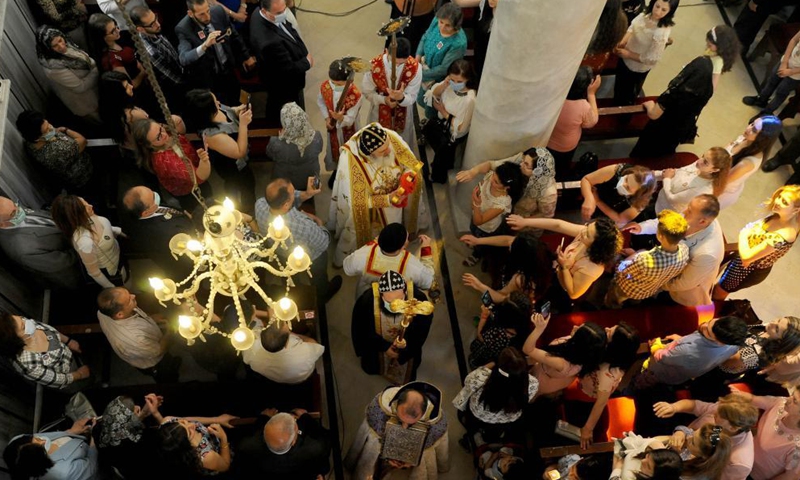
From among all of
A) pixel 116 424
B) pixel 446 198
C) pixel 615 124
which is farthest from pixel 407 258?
pixel 615 124

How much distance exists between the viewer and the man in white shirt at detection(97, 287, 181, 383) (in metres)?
3.86

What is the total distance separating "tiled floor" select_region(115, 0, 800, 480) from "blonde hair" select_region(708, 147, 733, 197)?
147 centimetres

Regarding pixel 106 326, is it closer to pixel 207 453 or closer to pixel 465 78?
pixel 207 453

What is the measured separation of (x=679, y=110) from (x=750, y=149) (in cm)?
86

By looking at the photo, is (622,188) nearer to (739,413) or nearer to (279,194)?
(739,413)

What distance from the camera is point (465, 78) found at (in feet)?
16.5

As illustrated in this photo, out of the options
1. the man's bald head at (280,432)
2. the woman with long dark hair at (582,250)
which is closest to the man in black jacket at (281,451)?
the man's bald head at (280,432)

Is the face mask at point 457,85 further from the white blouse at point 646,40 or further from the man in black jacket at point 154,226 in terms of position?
the man in black jacket at point 154,226

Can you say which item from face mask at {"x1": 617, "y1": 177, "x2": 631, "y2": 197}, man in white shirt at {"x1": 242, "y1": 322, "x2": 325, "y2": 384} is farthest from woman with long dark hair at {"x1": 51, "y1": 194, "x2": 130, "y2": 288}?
face mask at {"x1": 617, "y1": 177, "x2": 631, "y2": 197}

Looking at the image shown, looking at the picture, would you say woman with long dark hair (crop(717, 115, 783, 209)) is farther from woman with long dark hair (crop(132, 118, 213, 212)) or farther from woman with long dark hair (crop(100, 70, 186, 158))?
woman with long dark hair (crop(100, 70, 186, 158))

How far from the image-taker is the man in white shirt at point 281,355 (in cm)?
369

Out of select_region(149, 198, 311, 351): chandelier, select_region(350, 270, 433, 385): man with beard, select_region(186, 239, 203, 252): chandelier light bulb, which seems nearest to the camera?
select_region(149, 198, 311, 351): chandelier

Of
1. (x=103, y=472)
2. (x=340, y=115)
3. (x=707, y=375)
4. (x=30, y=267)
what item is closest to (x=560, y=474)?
(x=707, y=375)

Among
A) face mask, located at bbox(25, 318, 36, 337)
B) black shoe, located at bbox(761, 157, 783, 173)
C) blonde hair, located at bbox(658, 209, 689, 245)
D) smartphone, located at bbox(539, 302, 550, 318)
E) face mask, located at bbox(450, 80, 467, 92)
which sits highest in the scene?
face mask, located at bbox(450, 80, 467, 92)
